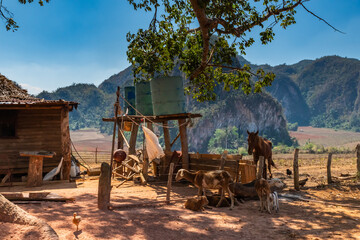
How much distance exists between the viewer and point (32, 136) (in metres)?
14.3

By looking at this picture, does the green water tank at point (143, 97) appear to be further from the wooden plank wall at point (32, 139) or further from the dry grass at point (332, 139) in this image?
the dry grass at point (332, 139)

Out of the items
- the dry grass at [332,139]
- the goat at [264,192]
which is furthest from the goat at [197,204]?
the dry grass at [332,139]

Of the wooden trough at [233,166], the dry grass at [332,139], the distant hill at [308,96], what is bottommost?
the dry grass at [332,139]

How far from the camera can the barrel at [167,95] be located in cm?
1255

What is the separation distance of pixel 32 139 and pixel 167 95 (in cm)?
772

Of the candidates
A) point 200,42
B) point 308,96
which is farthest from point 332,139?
point 200,42

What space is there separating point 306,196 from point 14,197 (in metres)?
9.85

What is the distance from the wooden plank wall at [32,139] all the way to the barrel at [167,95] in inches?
238

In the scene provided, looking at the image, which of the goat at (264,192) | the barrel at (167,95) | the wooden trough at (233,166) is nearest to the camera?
the goat at (264,192)

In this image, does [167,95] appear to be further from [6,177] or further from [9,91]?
[9,91]

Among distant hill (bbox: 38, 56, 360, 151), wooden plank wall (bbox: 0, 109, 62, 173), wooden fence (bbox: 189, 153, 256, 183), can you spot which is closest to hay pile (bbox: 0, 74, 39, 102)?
wooden plank wall (bbox: 0, 109, 62, 173)

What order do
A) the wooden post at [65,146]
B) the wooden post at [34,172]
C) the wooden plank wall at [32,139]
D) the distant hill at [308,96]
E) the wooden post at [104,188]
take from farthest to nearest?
1. the distant hill at [308,96]
2. the wooden post at [65,146]
3. the wooden plank wall at [32,139]
4. the wooden post at [34,172]
5. the wooden post at [104,188]

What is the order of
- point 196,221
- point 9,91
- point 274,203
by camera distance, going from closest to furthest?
point 196,221, point 274,203, point 9,91

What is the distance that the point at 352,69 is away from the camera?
6575 inches
